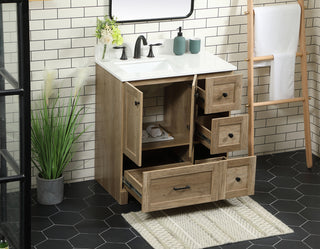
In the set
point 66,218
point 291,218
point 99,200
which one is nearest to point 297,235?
point 291,218

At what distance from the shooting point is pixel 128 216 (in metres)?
4.45

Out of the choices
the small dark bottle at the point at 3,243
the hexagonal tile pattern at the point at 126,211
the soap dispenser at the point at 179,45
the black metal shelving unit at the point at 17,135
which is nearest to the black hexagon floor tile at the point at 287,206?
the hexagonal tile pattern at the point at 126,211

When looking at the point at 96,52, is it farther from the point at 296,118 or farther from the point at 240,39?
the point at 296,118

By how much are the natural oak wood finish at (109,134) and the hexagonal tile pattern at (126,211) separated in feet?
0.34

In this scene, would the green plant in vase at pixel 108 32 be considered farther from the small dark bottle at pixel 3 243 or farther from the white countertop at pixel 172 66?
the small dark bottle at pixel 3 243

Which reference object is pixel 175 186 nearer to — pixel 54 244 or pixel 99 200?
pixel 99 200

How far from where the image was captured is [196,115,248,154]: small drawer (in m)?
4.41

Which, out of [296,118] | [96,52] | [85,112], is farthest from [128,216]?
[296,118]

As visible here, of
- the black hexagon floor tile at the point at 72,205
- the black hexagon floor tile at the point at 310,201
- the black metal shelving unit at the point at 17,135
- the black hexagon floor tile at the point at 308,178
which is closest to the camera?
the black metal shelving unit at the point at 17,135

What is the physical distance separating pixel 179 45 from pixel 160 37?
16 cm

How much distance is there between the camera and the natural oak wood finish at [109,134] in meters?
4.47

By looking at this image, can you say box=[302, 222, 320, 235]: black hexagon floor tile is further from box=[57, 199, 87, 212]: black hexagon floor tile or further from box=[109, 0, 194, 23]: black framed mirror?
box=[109, 0, 194, 23]: black framed mirror

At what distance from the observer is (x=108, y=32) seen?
4.46 meters

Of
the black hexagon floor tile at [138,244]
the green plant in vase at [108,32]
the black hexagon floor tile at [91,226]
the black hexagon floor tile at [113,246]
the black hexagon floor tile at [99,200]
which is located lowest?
the black hexagon floor tile at [113,246]
